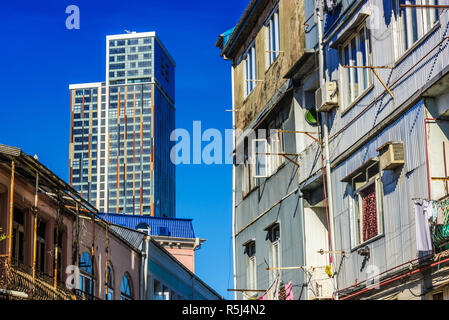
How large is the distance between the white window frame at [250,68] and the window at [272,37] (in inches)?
56.2

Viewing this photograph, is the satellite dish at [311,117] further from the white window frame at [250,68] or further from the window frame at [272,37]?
the white window frame at [250,68]

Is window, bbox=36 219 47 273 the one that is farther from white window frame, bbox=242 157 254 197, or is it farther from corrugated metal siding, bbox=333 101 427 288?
corrugated metal siding, bbox=333 101 427 288

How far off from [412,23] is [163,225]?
49.3 meters

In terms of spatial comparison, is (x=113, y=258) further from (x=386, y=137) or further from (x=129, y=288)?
(x=386, y=137)

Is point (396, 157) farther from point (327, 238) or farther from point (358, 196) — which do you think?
point (327, 238)

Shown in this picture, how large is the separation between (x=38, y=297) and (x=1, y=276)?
2.12m

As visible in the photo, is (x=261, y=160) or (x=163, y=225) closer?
(x=261, y=160)

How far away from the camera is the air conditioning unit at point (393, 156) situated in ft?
54.5

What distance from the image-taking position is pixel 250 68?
28359 mm

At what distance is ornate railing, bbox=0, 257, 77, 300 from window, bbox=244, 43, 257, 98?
9353 mm

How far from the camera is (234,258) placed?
28.7 m

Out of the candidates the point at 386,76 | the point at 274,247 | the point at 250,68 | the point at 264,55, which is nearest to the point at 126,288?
the point at 274,247

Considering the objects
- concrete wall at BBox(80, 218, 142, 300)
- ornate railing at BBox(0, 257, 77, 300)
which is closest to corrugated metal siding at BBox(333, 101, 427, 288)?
ornate railing at BBox(0, 257, 77, 300)

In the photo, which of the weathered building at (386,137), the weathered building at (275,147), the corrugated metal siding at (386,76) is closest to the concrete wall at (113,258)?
the weathered building at (275,147)
